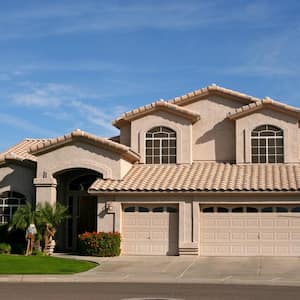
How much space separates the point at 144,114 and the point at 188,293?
51.7ft

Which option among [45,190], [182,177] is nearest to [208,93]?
[182,177]

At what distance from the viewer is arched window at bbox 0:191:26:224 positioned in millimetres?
29031

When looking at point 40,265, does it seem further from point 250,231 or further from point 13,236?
point 250,231

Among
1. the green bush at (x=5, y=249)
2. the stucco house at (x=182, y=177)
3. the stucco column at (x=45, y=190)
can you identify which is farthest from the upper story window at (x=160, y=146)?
the green bush at (x=5, y=249)

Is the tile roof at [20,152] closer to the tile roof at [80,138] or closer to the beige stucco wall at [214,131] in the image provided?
the tile roof at [80,138]

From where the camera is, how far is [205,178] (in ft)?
89.4

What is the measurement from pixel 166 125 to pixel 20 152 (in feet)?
24.0

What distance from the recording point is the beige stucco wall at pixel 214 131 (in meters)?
30.3

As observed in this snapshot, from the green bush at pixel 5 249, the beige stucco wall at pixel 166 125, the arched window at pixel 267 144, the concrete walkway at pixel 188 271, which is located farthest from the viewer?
the beige stucco wall at pixel 166 125

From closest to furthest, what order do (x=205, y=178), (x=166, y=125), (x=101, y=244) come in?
(x=101, y=244), (x=205, y=178), (x=166, y=125)

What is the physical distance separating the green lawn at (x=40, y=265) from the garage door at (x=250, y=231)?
563 cm

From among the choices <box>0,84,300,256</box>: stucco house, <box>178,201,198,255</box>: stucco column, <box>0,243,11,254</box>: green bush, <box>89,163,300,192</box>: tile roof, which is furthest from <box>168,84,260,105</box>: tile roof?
<box>0,243,11,254</box>: green bush

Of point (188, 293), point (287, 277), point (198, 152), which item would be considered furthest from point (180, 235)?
point (188, 293)

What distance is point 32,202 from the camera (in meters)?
29.0
